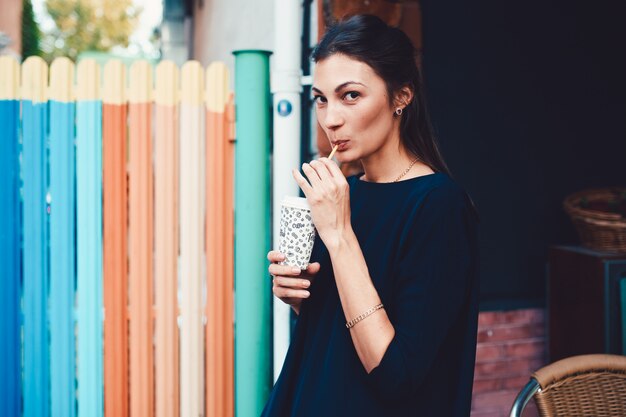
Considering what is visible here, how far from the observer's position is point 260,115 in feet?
8.55

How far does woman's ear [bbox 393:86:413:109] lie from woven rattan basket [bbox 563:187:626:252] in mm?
1845

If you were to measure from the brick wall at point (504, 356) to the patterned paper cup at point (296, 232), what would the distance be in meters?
1.94

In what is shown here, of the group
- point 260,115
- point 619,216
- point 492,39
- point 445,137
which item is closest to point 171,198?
point 260,115

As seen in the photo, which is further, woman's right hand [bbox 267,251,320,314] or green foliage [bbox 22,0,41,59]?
green foliage [bbox 22,0,41,59]

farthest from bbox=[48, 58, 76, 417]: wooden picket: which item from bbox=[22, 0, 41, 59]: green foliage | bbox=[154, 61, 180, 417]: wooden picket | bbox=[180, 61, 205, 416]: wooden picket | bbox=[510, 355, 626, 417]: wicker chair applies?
bbox=[22, 0, 41, 59]: green foliage

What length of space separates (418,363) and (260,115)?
1694 mm

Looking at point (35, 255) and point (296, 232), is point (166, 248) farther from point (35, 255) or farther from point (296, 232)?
point (296, 232)

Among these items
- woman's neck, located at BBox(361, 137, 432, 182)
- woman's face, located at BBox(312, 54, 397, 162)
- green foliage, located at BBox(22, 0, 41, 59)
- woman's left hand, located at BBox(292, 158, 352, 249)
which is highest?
green foliage, located at BBox(22, 0, 41, 59)

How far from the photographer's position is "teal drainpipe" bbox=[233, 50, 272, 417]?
2.60 meters

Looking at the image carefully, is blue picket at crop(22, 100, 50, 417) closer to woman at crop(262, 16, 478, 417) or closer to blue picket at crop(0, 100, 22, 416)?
blue picket at crop(0, 100, 22, 416)

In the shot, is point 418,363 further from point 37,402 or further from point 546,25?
point 546,25

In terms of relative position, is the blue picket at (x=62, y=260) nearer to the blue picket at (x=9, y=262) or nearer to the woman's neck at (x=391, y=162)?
the blue picket at (x=9, y=262)

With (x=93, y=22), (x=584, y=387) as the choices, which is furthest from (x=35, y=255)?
(x=93, y=22)

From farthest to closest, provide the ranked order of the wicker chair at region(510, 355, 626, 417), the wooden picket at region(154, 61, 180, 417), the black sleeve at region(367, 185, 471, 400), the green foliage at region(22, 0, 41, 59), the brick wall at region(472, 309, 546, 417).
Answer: the green foliage at region(22, 0, 41, 59) < the brick wall at region(472, 309, 546, 417) < the wooden picket at region(154, 61, 180, 417) < the wicker chair at region(510, 355, 626, 417) < the black sleeve at region(367, 185, 471, 400)
